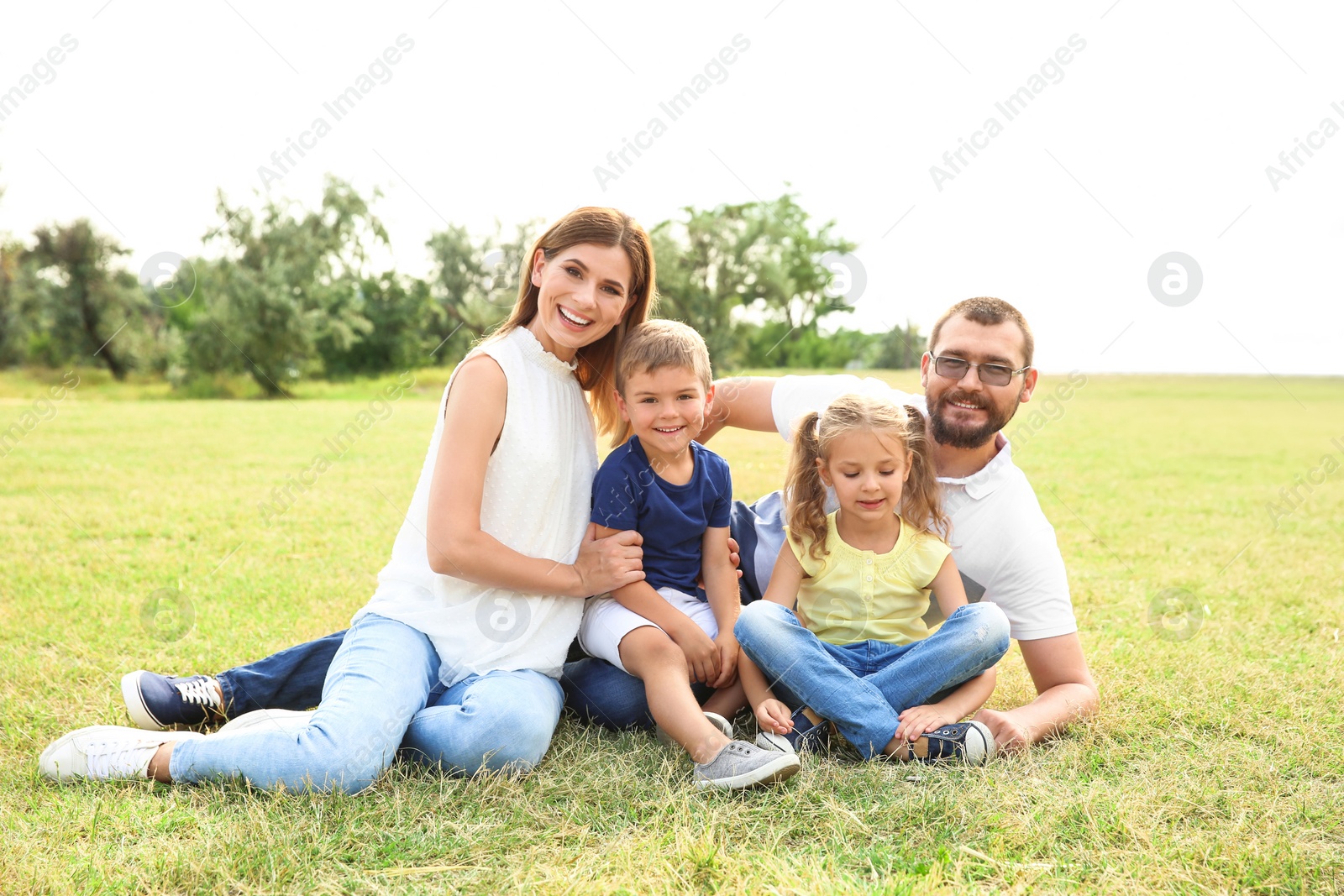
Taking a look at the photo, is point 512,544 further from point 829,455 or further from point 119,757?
point 119,757

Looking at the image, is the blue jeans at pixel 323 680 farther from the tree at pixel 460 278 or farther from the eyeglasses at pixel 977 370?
the tree at pixel 460 278

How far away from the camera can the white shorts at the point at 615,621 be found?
3.03m

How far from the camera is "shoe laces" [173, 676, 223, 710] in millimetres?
3164

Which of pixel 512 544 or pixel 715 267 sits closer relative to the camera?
pixel 512 544

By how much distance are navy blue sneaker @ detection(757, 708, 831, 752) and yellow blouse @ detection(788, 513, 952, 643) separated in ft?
0.97

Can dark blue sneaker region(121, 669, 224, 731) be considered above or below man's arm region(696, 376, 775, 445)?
below

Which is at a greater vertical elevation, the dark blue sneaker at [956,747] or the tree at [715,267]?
the tree at [715,267]

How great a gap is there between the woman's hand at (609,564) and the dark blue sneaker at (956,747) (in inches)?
37.6

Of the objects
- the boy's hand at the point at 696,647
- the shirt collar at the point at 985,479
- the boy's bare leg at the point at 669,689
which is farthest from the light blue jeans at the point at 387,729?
the shirt collar at the point at 985,479

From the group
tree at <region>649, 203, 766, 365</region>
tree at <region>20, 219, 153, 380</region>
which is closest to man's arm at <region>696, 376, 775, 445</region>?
tree at <region>649, 203, 766, 365</region>

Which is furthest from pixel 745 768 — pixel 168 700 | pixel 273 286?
pixel 273 286

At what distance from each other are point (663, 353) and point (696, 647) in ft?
2.99

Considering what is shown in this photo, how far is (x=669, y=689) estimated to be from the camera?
2.87 metres

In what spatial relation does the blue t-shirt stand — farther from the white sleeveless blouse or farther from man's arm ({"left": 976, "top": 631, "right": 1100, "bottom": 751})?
man's arm ({"left": 976, "top": 631, "right": 1100, "bottom": 751})
